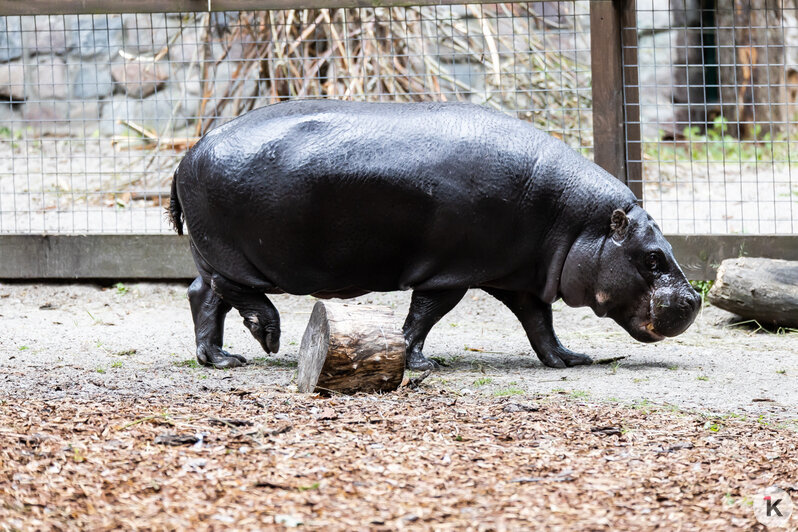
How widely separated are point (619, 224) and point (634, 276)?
28 cm

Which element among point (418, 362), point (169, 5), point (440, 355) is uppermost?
point (169, 5)

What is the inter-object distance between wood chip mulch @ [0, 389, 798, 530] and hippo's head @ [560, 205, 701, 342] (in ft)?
3.81

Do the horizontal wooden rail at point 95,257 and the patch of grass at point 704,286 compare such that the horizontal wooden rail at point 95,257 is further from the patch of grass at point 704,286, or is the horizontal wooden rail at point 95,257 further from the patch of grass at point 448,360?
the patch of grass at point 704,286

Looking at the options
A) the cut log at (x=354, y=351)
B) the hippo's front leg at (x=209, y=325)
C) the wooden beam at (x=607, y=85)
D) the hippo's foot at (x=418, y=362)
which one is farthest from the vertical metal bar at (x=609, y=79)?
the cut log at (x=354, y=351)

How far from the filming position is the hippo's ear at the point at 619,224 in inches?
204

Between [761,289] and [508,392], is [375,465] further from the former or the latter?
[761,289]

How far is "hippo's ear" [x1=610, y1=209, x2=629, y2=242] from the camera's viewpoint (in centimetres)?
518

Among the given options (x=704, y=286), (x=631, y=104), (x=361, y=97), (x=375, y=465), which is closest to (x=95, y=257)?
(x=361, y=97)

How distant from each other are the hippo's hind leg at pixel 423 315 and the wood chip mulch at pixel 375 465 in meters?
1.09

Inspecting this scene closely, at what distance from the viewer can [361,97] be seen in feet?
30.1

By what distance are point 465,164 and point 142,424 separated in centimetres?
221

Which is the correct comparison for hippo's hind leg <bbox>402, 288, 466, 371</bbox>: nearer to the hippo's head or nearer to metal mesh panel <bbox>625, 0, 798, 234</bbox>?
the hippo's head

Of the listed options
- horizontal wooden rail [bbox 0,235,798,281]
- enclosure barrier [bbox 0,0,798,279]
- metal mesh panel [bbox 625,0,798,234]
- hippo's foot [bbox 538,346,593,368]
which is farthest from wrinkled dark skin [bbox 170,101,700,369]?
metal mesh panel [bbox 625,0,798,234]

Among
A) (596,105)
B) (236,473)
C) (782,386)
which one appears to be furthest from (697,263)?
(236,473)
